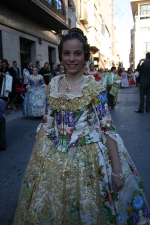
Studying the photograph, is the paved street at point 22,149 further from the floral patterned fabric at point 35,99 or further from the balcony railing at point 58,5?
the balcony railing at point 58,5

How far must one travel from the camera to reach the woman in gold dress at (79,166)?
1.65 metres

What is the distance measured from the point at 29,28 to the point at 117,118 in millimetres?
9315

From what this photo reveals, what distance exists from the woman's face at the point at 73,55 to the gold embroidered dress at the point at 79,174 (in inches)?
5.0

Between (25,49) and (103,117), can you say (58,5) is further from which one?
(103,117)

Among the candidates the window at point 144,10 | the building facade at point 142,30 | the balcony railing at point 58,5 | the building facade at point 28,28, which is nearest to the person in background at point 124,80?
the building facade at point 28,28

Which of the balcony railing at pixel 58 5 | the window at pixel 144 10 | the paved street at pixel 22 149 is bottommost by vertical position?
the paved street at pixel 22 149

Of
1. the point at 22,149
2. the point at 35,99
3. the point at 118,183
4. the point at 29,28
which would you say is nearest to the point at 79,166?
the point at 118,183

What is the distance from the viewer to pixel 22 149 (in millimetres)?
4809

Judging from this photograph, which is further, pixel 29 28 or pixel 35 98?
pixel 29 28

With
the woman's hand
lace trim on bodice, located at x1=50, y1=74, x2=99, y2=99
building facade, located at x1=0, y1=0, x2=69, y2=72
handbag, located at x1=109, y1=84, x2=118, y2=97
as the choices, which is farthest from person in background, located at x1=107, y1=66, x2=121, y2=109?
the woman's hand

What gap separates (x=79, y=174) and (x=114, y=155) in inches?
10.6

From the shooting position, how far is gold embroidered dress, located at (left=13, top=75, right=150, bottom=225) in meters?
1.65

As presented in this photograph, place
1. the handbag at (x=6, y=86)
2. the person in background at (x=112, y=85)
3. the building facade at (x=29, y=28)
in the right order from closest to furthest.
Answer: the handbag at (x=6, y=86), the person in background at (x=112, y=85), the building facade at (x=29, y=28)

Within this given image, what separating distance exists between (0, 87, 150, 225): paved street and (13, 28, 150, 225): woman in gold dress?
110 centimetres
